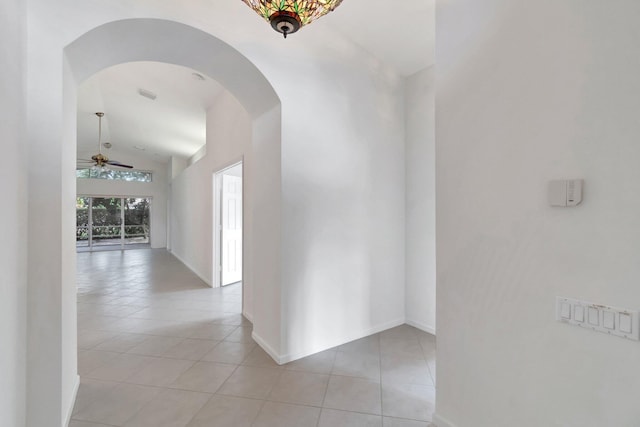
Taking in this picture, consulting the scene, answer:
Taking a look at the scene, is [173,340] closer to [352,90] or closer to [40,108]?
[40,108]

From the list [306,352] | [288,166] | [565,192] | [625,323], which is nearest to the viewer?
[625,323]

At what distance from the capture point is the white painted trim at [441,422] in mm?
1662

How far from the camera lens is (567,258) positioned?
47.0 inches

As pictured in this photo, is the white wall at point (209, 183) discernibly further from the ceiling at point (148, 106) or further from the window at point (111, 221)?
the window at point (111, 221)

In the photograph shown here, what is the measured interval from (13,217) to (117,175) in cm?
1108

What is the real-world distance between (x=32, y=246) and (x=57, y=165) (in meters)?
0.45

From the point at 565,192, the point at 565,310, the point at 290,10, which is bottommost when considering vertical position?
the point at 565,310

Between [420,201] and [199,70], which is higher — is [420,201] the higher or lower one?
the lower one

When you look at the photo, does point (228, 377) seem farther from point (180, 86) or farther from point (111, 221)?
point (111, 221)

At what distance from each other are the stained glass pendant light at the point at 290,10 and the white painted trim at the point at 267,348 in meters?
2.44

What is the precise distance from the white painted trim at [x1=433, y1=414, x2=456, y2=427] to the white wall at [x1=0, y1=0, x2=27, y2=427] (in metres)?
2.12

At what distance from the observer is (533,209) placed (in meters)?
1.31

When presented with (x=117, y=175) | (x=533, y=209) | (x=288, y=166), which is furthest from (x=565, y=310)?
(x=117, y=175)

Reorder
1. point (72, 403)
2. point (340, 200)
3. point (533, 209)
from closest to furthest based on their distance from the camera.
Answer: point (533, 209)
point (72, 403)
point (340, 200)
